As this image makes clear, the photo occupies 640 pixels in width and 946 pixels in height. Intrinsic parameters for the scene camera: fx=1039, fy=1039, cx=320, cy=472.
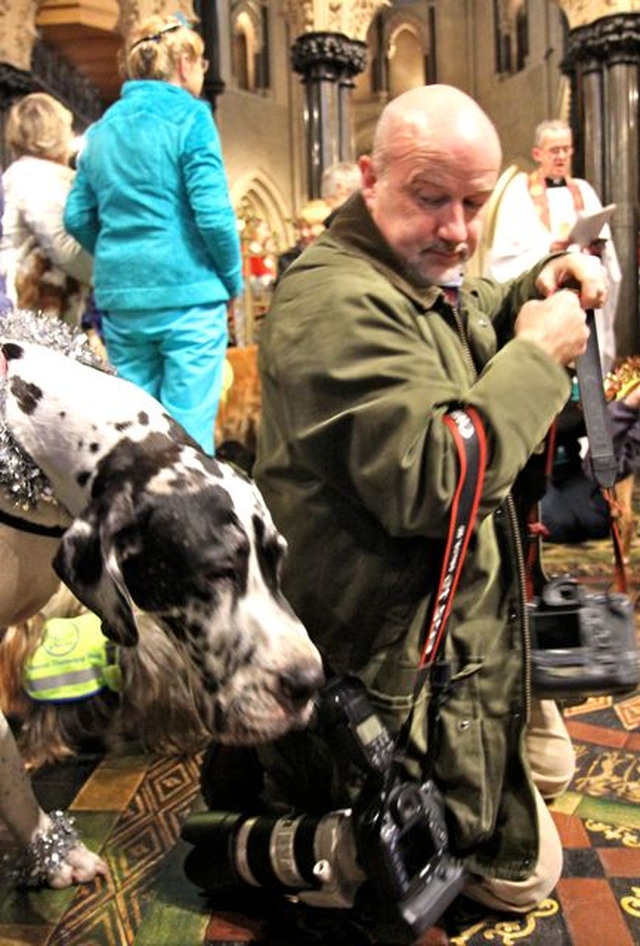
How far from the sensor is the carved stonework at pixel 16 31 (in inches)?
330

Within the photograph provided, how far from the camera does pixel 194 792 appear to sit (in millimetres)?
2398

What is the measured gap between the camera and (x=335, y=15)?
383 inches

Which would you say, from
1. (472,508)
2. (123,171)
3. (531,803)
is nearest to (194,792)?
(531,803)

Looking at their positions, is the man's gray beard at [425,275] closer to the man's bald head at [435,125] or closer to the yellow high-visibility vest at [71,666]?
the man's bald head at [435,125]

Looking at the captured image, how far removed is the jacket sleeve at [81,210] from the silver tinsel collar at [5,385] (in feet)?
6.53

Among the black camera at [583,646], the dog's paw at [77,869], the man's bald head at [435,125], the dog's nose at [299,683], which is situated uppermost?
the man's bald head at [435,125]

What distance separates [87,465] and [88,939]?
964 mm

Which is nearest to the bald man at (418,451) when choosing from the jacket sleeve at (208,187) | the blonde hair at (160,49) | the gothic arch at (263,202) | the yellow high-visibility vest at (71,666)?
the yellow high-visibility vest at (71,666)

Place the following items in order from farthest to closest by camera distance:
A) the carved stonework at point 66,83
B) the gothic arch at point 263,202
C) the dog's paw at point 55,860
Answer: the gothic arch at point 263,202
the carved stonework at point 66,83
the dog's paw at point 55,860

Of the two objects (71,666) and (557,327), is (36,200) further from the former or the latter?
(557,327)

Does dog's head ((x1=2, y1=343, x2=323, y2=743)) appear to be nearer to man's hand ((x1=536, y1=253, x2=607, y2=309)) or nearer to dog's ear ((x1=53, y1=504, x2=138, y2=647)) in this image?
dog's ear ((x1=53, y1=504, x2=138, y2=647))

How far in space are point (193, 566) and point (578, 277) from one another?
94cm

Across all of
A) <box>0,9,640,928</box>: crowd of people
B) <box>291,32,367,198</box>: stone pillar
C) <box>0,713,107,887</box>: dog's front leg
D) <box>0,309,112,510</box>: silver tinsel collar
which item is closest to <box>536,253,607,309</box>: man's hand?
<box>0,9,640,928</box>: crowd of people

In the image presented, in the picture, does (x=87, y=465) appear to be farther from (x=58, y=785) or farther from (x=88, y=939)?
(x=58, y=785)
